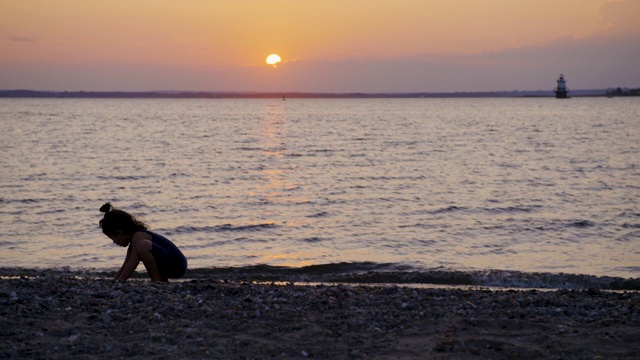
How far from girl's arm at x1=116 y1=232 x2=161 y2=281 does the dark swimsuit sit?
61 millimetres

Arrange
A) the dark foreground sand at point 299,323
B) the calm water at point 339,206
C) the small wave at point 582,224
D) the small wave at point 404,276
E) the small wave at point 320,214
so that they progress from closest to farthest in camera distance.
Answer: the dark foreground sand at point 299,323
the small wave at point 404,276
the calm water at point 339,206
the small wave at point 582,224
the small wave at point 320,214

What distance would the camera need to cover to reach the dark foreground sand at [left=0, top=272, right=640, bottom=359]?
711 centimetres

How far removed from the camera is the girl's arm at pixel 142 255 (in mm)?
10336

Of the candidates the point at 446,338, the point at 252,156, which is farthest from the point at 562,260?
the point at 252,156

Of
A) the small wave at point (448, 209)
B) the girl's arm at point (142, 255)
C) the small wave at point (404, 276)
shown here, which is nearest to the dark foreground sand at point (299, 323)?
the girl's arm at point (142, 255)

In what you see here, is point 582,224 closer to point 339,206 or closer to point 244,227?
Answer: point 339,206

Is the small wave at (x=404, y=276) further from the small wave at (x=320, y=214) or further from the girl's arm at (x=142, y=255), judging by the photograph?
the small wave at (x=320, y=214)

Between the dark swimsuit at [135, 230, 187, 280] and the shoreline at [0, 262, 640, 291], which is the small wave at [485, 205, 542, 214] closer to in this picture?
the shoreline at [0, 262, 640, 291]

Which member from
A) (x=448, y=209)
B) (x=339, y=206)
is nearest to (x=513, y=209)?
(x=448, y=209)

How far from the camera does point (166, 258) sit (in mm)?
10500

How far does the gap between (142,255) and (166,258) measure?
36cm

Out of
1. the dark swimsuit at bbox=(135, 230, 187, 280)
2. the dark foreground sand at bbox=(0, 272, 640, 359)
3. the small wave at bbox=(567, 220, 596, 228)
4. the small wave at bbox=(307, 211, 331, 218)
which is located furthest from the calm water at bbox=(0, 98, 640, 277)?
the dark foreground sand at bbox=(0, 272, 640, 359)

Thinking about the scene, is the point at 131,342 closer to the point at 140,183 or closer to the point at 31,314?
the point at 31,314

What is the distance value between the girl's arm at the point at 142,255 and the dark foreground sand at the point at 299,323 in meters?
0.53
